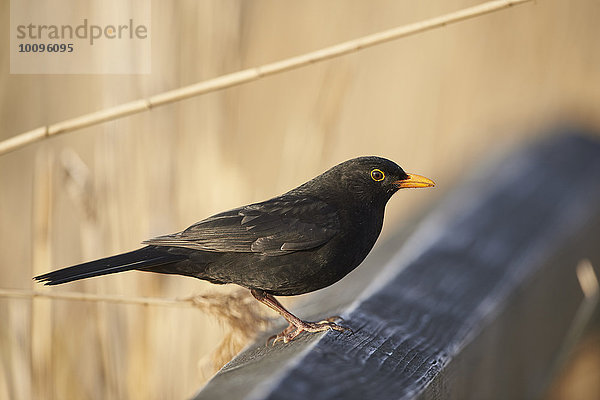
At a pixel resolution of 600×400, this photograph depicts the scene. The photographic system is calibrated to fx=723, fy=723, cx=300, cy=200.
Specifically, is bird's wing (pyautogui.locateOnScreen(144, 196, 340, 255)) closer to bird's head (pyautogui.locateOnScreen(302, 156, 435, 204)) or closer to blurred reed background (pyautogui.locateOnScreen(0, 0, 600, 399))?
bird's head (pyautogui.locateOnScreen(302, 156, 435, 204))

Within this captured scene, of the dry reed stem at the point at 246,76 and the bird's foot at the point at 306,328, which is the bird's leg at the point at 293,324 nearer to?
the bird's foot at the point at 306,328

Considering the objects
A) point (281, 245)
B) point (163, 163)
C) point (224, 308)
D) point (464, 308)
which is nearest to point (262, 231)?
point (281, 245)

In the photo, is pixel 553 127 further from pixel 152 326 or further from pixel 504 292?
pixel 152 326

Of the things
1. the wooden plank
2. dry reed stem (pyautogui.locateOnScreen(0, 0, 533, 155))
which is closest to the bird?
the wooden plank

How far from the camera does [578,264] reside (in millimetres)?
3213

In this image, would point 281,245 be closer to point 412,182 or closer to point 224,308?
point 224,308

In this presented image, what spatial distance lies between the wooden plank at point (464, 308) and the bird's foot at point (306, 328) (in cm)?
5

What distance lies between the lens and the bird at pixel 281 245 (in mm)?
2123

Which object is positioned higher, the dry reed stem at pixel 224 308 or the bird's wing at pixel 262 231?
the bird's wing at pixel 262 231

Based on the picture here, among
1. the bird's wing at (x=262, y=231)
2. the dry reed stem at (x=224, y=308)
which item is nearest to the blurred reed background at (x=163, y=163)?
the dry reed stem at (x=224, y=308)

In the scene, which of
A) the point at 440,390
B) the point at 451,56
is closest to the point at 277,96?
the point at 451,56

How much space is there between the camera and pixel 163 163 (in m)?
2.88

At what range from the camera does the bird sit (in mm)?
2123

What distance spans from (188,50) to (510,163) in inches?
90.8
